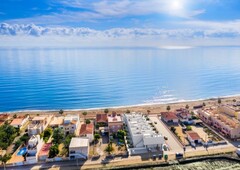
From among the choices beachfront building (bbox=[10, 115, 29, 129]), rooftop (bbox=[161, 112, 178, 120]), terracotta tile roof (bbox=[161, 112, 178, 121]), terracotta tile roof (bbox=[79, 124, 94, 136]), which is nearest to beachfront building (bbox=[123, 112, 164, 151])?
terracotta tile roof (bbox=[79, 124, 94, 136])

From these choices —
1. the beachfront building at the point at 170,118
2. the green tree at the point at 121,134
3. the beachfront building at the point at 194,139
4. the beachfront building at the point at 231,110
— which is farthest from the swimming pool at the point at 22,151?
the beachfront building at the point at 231,110

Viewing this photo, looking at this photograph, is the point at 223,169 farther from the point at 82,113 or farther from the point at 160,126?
the point at 82,113

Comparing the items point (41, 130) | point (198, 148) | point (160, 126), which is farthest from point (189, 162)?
point (41, 130)

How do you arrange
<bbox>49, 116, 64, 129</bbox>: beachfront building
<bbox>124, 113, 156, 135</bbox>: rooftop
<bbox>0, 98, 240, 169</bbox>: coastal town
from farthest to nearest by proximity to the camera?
A: <bbox>49, 116, 64, 129</bbox>: beachfront building
<bbox>124, 113, 156, 135</bbox>: rooftop
<bbox>0, 98, 240, 169</bbox>: coastal town

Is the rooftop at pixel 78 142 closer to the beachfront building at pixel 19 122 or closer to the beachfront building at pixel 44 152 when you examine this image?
the beachfront building at pixel 44 152

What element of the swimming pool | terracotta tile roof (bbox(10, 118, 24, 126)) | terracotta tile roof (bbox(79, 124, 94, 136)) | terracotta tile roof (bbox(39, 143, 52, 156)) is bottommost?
the swimming pool

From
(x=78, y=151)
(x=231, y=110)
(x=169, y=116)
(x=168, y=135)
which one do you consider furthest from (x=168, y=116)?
(x=78, y=151)

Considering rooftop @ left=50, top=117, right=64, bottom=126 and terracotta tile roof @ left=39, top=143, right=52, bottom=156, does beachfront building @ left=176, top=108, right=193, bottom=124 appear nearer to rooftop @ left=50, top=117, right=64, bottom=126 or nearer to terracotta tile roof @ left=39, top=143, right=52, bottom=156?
rooftop @ left=50, top=117, right=64, bottom=126

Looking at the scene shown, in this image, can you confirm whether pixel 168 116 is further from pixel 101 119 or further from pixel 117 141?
pixel 117 141
